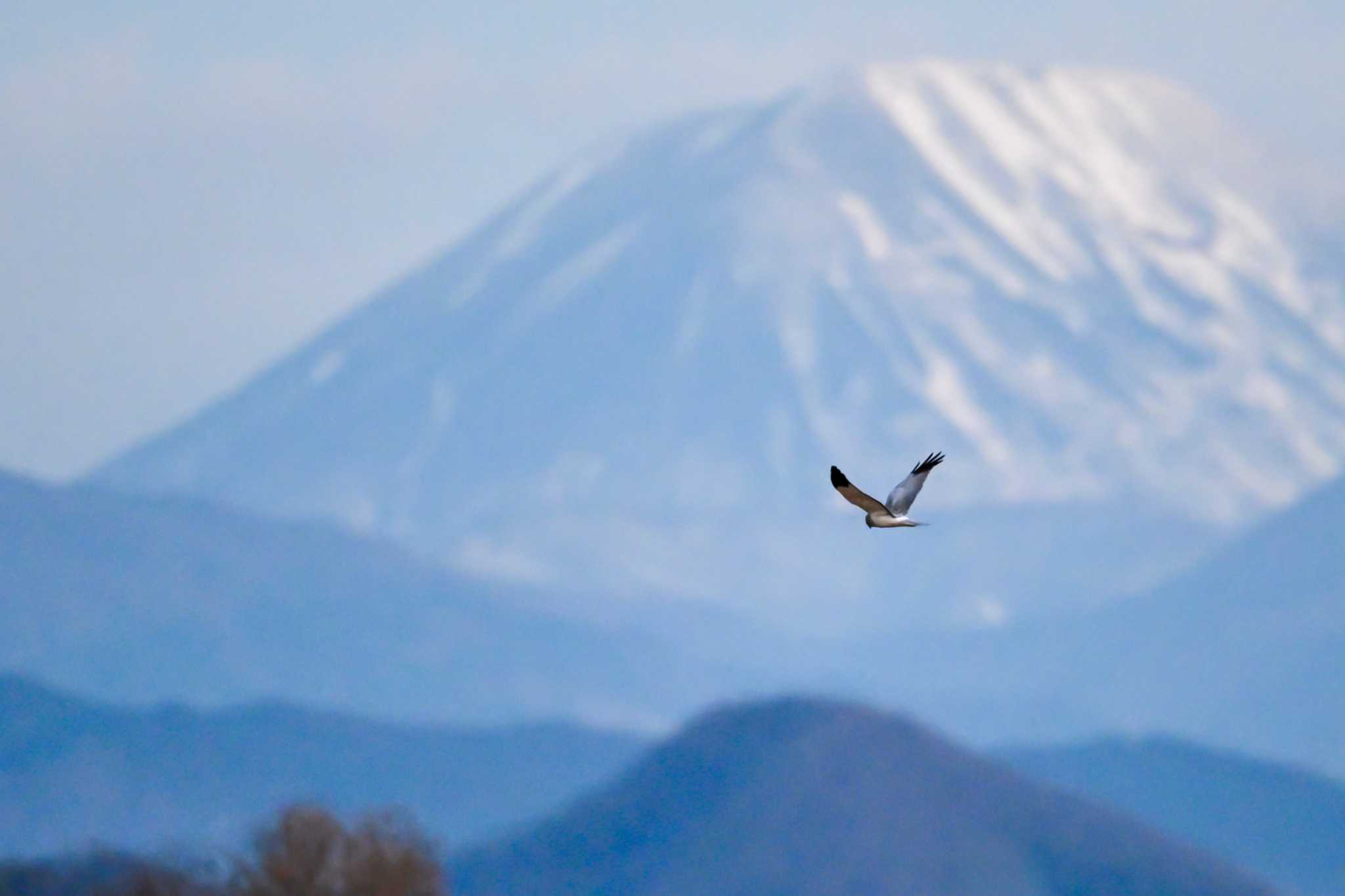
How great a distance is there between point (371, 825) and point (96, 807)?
2991 inches

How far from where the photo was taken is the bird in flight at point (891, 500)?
11422 mm

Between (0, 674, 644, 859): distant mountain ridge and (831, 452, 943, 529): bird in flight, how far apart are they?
306 ft

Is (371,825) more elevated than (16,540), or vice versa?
(16,540)

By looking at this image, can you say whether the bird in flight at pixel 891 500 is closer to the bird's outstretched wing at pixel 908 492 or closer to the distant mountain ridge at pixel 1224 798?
the bird's outstretched wing at pixel 908 492

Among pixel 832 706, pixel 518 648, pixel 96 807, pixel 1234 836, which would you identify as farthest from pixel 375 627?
pixel 832 706

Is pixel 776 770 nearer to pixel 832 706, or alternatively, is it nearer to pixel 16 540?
pixel 832 706

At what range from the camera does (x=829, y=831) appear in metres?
74.8

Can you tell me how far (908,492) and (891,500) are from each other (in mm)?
81

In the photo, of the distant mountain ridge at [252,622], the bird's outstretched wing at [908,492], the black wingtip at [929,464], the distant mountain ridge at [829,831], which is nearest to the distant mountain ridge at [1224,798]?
the distant mountain ridge at [829,831]

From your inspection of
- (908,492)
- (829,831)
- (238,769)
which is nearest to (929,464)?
(908,492)

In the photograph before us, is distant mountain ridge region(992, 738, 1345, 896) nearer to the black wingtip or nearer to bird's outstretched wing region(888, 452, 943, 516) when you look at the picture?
the black wingtip

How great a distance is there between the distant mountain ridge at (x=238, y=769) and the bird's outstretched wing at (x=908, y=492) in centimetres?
9340

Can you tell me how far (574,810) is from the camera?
81.5 metres

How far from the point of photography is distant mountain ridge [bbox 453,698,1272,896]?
71.8 metres
